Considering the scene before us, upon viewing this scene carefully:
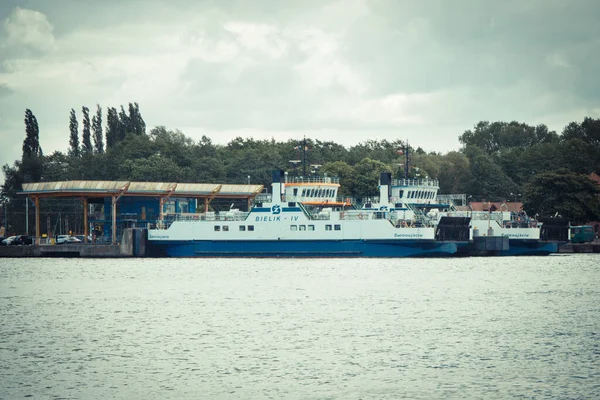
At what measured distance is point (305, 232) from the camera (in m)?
80.3

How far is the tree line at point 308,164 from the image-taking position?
109812 mm

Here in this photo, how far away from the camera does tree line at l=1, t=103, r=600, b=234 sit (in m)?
110

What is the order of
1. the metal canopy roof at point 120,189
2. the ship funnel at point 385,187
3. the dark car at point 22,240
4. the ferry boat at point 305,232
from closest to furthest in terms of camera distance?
the ferry boat at point 305,232 → the ship funnel at point 385,187 → the metal canopy roof at point 120,189 → the dark car at point 22,240

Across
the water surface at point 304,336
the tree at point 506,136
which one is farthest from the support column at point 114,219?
the tree at point 506,136

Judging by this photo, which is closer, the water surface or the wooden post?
the water surface

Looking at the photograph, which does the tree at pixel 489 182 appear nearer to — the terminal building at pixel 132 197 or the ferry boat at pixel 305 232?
the terminal building at pixel 132 197

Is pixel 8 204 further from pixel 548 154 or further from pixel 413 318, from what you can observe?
pixel 413 318

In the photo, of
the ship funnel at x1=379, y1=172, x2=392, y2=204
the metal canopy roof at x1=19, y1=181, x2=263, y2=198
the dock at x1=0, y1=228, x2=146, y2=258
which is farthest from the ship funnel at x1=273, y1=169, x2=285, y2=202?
the dock at x1=0, y1=228, x2=146, y2=258

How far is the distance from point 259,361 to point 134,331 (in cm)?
884

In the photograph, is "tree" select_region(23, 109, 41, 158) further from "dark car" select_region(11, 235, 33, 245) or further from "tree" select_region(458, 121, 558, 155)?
"tree" select_region(458, 121, 558, 155)

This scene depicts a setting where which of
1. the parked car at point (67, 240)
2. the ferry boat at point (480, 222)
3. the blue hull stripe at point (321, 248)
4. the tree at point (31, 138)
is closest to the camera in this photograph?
the blue hull stripe at point (321, 248)

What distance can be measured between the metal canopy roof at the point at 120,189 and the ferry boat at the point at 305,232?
5.07 m

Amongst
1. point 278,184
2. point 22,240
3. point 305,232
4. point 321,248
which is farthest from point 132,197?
point 321,248

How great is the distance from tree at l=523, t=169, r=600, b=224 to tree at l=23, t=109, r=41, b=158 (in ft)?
227
